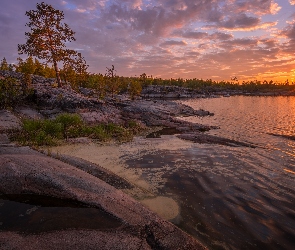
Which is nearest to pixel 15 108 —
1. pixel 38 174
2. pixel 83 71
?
pixel 83 71

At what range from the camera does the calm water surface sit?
→ 6218 mm

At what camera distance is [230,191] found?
29.2ft

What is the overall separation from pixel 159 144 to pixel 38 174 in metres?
10.5

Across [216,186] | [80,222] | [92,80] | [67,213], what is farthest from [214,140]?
[92,80]

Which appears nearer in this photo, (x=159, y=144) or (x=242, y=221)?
(x=242, y=221)

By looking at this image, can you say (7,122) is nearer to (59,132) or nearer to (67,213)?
(59,132)

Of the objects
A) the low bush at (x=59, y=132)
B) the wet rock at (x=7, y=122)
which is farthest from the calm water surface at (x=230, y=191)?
the wet rock at (x=7, y=122)

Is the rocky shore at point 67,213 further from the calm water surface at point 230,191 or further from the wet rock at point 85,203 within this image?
the calm water surface at point 230,191

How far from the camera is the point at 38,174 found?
269 inches

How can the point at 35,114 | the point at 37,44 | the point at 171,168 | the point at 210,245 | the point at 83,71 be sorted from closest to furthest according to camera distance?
the point at 210,245
the point at 171,168
the point at 35,114
the point at 37,44
the point at 83,71

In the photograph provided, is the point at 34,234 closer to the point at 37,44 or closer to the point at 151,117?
the point at 151,117

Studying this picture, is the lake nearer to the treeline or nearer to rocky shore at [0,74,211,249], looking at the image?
rocky shore at [0,74,211,249]

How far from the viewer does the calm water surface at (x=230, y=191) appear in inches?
245

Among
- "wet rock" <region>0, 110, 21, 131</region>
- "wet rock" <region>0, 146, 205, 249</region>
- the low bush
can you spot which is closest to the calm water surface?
"wet rock" <region>0, 146, 205, 249</region>
